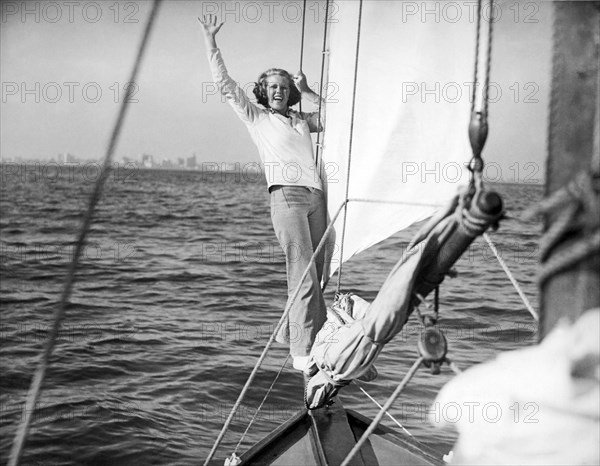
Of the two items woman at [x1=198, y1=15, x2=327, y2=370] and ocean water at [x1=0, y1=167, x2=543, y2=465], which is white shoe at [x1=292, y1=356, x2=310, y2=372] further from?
ocean water at [x1=0, y1=167, x2=543, y2=465]

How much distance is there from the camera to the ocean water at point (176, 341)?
16.2ft

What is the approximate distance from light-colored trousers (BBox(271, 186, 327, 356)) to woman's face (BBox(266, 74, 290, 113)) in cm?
39

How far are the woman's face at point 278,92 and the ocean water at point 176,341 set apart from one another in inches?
83.6

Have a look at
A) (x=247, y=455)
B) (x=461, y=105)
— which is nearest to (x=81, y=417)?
(x=247, y=455)

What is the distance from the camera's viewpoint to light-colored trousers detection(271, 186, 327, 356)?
3.27 meters

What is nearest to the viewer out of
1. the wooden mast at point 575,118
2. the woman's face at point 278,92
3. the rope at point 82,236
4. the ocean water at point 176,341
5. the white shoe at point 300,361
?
the wooden mast at point 575,118

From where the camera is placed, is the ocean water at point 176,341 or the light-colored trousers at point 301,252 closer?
the light-colored trousers at point 301,252

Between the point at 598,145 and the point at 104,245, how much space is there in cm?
1340

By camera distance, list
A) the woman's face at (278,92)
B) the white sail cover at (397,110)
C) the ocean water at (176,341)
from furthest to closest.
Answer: the ocean water at (176,341), the woman's face at (278,92), the white sail cover at (397,110)

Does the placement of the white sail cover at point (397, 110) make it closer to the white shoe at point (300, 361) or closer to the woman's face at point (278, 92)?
the woman's face at point (278, 92)

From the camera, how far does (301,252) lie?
3.34 meters

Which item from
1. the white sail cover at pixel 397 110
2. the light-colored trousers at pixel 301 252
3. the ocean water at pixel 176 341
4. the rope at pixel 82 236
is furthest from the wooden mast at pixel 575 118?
the ocean water at pixel 176 341

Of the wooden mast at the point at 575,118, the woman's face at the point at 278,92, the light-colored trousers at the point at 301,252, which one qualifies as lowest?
the light-colored trousers at the point at 301,252

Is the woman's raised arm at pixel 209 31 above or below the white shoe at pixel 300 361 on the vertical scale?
above
